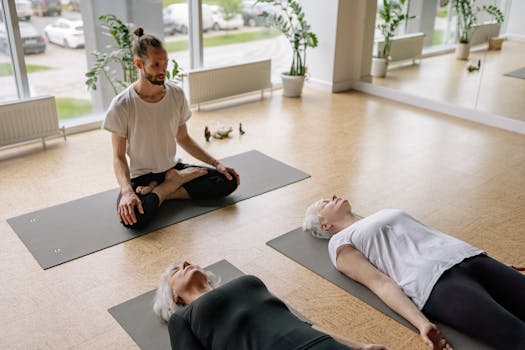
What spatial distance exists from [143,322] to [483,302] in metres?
1.32

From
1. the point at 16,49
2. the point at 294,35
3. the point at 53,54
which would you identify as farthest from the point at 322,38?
the point at 16,49

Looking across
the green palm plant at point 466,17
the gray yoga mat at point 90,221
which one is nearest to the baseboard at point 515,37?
the green palm plant at point 466,17

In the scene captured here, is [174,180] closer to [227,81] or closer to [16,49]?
[16,49]

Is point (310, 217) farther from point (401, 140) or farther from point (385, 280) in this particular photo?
point (401, 140)

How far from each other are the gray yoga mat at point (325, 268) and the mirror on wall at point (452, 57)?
8.98 feet

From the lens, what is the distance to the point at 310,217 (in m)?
2.71

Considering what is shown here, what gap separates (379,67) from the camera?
5.63 meters

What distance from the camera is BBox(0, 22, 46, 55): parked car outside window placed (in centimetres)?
399

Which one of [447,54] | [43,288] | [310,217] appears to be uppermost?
[447,54]

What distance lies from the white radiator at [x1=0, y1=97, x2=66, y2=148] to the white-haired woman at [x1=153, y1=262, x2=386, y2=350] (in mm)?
2775

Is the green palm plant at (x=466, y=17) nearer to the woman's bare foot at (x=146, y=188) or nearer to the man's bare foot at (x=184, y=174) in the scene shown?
the man's bare foot at (x=184, y=174)

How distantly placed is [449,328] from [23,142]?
325 centimetres

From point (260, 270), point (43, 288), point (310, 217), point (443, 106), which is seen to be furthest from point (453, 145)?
point (43, 288)

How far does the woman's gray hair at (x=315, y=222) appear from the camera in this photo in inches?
105
